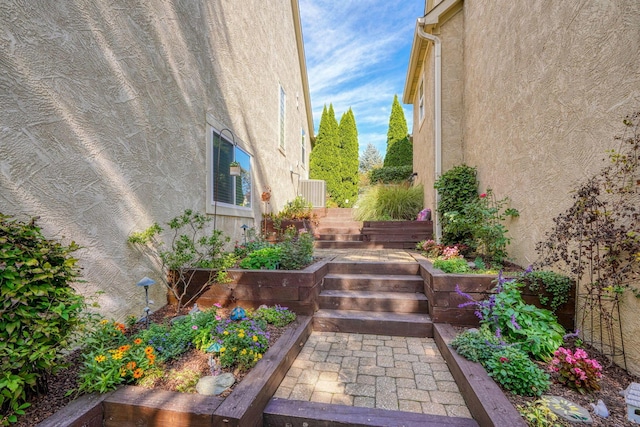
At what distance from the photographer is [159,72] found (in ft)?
11.0

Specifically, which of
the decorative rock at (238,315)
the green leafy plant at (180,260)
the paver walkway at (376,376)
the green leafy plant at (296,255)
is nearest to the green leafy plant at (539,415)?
the paver walkway at (376,376)

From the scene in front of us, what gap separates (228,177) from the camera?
16.8ft

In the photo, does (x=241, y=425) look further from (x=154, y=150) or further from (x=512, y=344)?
(x=154, y=150)

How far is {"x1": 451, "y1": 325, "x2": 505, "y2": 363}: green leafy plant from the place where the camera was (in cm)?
230

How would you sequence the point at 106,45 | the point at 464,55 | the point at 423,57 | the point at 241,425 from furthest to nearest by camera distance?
the point at 423,57
the point at 464,55
the point at 106,45
the point at 241,425

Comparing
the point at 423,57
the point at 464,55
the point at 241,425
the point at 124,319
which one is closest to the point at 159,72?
the point at 124,319

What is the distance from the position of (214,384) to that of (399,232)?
17.7ft

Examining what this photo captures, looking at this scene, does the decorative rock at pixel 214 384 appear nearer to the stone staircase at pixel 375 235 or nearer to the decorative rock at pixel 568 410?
the decorative rock at pixel 568 410

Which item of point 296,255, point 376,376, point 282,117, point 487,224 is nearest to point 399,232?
point 487,224

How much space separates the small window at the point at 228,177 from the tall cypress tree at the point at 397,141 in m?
11.1

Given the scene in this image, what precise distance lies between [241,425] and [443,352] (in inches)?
79.3

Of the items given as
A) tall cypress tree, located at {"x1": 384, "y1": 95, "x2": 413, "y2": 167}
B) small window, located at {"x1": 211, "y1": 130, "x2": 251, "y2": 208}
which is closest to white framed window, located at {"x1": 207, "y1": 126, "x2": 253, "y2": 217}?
small window, located at {"x1": 211, "y1": 130, "x2": 251, "y2": 208}

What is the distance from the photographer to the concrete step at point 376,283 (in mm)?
3736

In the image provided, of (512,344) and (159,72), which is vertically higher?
(159,72)
